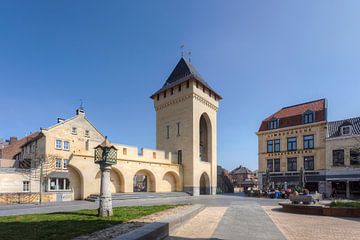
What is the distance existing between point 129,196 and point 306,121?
2335 cm

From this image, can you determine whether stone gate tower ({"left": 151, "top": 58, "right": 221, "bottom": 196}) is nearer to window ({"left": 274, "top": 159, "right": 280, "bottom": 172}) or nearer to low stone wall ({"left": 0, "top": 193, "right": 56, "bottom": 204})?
window ({"left": 274, "top": 159, "right": 280, "bottom": 172})

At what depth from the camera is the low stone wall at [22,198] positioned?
1884 cm

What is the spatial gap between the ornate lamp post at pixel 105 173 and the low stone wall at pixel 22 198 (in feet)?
39.8

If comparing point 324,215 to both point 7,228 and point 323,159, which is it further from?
point 323,159

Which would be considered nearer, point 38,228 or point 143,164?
point 38,228

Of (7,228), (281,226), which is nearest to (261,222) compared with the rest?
(281,226)

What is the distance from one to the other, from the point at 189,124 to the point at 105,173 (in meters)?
22.5

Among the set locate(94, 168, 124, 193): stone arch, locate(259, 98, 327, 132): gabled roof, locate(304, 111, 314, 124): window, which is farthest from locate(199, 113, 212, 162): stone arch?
locate(94, 168, 124, 193): stone arch

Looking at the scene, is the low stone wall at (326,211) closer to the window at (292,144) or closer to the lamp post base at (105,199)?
the lamp post base at (105,199)

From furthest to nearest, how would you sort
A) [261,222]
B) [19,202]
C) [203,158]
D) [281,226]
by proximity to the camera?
[203,158], [19,202], [261,222], [281,226]

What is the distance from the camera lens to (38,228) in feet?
24.5

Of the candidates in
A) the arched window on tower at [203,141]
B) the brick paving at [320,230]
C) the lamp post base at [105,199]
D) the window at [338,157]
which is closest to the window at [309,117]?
the window at [338,157]

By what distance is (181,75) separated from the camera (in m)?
36.8

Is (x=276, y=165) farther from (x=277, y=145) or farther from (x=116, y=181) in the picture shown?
(x=116, y=181)
